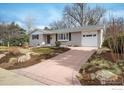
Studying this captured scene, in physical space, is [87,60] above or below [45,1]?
below

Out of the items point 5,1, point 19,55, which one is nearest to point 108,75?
point 19,55

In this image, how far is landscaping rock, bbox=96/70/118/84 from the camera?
17.1 ft

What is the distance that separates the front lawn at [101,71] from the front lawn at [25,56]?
1.87 feet

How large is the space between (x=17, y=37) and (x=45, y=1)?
91cm

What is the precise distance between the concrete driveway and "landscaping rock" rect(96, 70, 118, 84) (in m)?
0.40

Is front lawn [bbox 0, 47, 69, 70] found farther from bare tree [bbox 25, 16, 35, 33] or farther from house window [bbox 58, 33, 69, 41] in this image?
bare tree [bbox 25, 16, 35, 33]

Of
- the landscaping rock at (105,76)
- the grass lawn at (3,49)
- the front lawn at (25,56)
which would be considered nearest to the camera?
the landscaping rock at (105,76)

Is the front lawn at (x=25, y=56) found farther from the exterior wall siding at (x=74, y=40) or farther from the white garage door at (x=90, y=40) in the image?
the white garage door at (x=90, y=40)

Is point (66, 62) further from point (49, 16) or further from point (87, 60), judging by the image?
point (49, 16)

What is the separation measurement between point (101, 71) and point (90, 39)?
0.68 meters

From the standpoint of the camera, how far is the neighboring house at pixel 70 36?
214 inches

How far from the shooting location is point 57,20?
5406mm

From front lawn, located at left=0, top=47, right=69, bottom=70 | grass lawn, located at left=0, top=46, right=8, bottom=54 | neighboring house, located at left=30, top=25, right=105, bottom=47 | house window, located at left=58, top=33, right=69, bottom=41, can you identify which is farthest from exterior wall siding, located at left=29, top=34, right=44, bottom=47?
Result: grass lawn, located at left=0, top=46, right=8, bottom=54

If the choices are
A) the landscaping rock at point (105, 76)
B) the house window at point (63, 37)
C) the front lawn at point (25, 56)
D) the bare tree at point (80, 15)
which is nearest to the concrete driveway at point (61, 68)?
the front lawn at point (25, 56)
